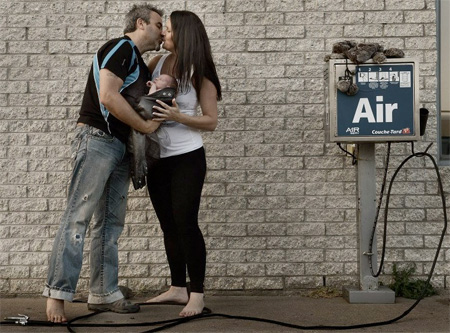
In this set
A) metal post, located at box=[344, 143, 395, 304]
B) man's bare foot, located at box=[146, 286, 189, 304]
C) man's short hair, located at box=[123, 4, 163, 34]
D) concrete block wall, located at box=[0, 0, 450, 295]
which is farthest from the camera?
concrete block wall, located at box=[0, 0, 450, 295]

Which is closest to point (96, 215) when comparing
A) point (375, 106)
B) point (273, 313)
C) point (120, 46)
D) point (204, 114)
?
point (204, 114)

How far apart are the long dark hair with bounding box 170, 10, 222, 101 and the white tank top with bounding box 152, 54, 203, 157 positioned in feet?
0.19

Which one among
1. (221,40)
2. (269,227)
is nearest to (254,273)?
(269,227)

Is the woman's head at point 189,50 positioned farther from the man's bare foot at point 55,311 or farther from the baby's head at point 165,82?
the man's bare foot at point 55,311

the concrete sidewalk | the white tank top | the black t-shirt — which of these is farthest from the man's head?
the concrete sidewalk

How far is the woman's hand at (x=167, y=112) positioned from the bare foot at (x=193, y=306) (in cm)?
117

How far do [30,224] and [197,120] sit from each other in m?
1.82

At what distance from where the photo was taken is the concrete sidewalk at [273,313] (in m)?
4.22

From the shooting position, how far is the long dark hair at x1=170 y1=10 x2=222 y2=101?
4465 mm

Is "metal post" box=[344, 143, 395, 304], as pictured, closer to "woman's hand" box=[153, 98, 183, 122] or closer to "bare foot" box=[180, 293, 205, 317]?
"bare foot" box=[180, 293, 205, 317]

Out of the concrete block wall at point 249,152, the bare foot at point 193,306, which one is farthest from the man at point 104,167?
the concrete block wall at point 249,152

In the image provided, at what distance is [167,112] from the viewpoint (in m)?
4.36

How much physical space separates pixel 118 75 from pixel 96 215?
3.25ft

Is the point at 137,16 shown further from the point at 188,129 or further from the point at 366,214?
the point at 366,214
